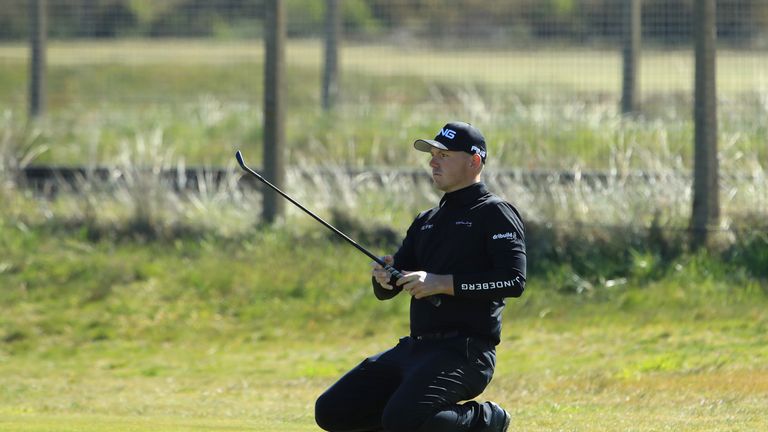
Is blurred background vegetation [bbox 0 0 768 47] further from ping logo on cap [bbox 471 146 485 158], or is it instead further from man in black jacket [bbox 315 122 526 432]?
man in black jacket [bbox 315 122 526 432]

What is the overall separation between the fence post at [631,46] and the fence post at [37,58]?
6134mm

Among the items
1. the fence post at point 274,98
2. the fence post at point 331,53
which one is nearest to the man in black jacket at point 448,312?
the fence post at point 274,98

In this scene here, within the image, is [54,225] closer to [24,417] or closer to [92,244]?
[92,244]

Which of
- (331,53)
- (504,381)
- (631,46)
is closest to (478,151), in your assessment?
(504,381)

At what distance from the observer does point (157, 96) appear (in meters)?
16.6

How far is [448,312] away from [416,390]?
0.44 meters

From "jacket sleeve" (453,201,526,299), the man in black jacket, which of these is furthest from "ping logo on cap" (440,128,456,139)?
"jacket sleeve" (453,201,526,299)

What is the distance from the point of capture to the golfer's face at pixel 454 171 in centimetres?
704

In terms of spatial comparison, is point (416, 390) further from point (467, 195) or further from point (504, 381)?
point (504, 381)

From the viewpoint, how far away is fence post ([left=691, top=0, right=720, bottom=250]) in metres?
12.5

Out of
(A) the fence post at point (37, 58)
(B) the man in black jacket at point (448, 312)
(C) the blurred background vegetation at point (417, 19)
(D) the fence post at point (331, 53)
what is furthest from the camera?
(A) the fence post at point (37, 58)

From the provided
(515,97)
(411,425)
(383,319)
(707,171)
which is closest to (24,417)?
(411,425)

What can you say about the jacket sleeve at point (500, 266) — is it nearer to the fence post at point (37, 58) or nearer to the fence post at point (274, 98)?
the fence post at point (274, 98)

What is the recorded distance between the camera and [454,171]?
7.03 meters
